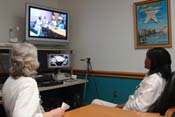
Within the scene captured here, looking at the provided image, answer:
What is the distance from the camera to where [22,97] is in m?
1.40

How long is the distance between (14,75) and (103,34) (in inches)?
95.4

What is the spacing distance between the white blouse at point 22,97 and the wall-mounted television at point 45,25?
2042 millimetres

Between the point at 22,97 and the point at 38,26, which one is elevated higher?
the point at 38,26

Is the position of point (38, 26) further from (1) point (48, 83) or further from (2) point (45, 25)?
(1) point (48, 83)

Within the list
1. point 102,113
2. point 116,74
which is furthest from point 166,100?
point 116,74

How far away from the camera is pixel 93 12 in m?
3.89

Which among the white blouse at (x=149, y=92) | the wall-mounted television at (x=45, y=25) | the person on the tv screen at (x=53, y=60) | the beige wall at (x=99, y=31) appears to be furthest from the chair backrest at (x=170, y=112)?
the wall-mounted television at (x=45, y=25)

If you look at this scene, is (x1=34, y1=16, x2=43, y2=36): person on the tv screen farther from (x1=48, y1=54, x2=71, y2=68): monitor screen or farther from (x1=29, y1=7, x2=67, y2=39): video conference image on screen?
(x1=48, y1=54, x2=71, y2=68): monitor screen

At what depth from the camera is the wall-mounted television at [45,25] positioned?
3443 mm

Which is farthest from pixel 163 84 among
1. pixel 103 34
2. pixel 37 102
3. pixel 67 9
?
pixel 67 9

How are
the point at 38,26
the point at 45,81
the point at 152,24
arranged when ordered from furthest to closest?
the point at 38,26 < the point at 45,81 < the point at 152,24

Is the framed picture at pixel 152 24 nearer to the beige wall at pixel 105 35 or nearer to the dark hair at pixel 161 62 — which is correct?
the beige wall at pixel 105 35

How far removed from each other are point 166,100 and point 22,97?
132cm

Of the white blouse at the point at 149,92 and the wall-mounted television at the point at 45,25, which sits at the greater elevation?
the wall-mounted television at the point at 45,25
